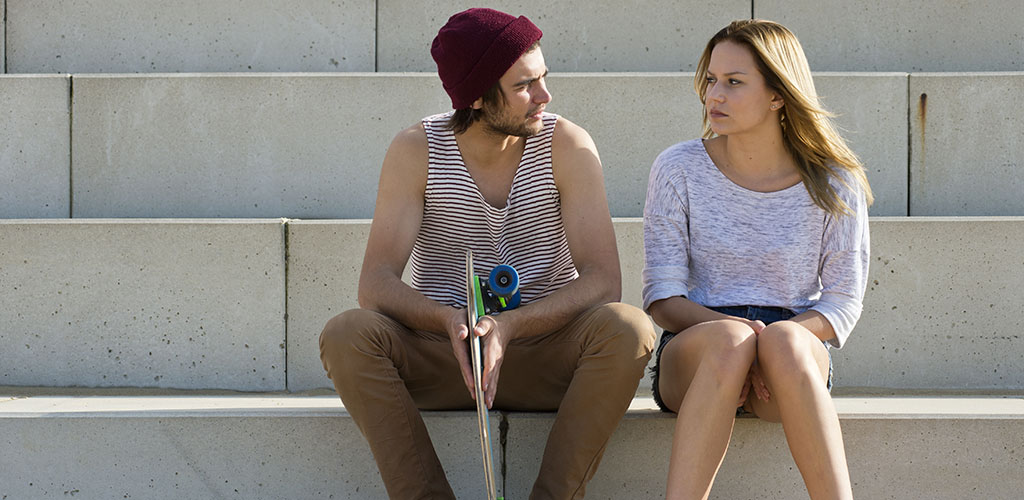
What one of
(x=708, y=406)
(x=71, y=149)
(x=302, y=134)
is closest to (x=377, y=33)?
(x=302, y=134)

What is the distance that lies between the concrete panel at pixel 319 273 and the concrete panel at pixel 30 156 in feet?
2.85

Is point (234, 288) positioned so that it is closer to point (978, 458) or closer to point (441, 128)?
point (441, 128)

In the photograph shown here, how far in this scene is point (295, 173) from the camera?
329cm

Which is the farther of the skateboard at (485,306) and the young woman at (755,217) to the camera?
the young woman at (755,217)

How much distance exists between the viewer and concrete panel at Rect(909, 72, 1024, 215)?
3.28 m

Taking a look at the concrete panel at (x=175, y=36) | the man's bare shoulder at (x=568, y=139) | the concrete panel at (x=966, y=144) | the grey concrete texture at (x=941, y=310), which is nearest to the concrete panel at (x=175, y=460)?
the man's bare shoulder at (x=568, y=139)

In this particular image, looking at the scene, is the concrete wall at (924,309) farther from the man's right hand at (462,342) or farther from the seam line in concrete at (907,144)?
the man's right hand at (462,342)

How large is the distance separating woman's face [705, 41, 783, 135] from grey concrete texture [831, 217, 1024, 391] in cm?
68

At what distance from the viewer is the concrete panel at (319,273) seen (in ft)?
9.51

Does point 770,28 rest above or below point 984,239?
above

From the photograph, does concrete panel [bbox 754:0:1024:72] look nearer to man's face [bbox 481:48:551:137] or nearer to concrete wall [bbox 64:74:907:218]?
concrete wall [bbox 64:74:907:218]

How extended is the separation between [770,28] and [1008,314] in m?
1.06

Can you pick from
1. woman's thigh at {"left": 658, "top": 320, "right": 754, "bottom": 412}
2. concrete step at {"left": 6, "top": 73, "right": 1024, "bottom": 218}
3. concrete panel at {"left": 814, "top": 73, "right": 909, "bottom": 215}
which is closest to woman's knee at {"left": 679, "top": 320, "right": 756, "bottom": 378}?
woman's thigh at {"left": 658, "top": 320, "right": 754, "bottom": 412}

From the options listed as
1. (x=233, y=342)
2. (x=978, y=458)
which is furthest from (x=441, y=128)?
(x=978, y=458)
